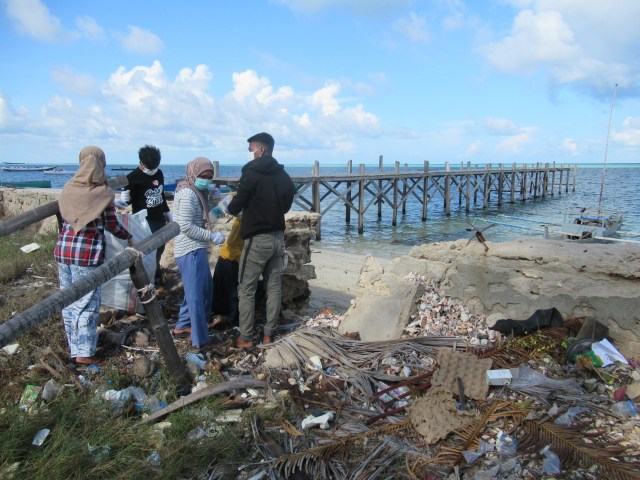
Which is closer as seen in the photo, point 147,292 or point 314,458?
point 314,458

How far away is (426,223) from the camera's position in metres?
23.3

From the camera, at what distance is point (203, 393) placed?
286 cm

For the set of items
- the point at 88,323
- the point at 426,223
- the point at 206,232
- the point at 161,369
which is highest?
the point at 206,232

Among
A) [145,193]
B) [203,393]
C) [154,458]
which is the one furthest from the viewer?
[145,193]

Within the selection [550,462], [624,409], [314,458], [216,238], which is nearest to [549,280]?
[624,409]

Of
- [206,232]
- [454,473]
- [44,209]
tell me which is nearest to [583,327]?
[454,473]


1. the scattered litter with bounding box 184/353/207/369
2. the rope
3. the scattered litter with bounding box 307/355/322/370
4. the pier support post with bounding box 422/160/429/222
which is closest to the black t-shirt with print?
the scattered litter with bounding box 184/353/207/369

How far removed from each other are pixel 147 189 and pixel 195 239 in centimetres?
154

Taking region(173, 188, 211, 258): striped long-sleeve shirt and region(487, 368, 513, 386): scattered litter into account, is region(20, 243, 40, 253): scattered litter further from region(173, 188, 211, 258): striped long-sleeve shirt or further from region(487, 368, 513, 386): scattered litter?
region(487, 368, 513, 386): scattered litter

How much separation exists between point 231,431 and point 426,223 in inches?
853

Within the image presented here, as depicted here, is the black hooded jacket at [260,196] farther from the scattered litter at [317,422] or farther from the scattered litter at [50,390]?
the scattered litter at [50,390]

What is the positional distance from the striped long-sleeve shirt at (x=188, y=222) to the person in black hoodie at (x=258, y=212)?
0.91 feet

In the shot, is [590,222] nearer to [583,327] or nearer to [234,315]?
[583,327]

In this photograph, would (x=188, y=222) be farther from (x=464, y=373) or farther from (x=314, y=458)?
(x=464, y=373)
